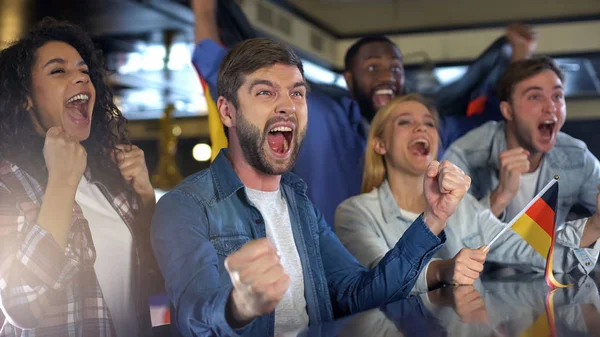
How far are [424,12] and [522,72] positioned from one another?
4502 millimetres

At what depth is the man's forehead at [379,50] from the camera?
9.37 ft

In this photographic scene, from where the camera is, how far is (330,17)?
713 cm

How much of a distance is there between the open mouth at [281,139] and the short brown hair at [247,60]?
0.34 feet

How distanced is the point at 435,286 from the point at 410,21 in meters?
5.41

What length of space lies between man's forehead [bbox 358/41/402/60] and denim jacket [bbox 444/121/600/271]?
44 centimetres

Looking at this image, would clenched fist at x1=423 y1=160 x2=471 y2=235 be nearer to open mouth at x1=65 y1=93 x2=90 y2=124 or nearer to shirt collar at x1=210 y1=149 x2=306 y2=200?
shirt collar at x1=210 y1=149 x2=306 y2=200

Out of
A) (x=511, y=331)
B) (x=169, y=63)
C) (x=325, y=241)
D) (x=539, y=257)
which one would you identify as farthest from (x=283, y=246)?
(x=169, y=63)

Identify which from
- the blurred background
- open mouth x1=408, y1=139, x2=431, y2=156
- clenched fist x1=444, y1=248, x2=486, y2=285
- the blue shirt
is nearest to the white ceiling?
the blurred background

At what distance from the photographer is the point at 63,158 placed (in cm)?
138

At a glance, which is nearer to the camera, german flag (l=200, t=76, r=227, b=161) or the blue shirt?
german flag (l=200, t=76, r=227, b=161)

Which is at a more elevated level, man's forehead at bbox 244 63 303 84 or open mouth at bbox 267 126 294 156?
→ man's forehead at bbox 244 63 303 84

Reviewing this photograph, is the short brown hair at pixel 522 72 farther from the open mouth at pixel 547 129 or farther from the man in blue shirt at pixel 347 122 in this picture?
the man in blue shirt at pixel 347 122

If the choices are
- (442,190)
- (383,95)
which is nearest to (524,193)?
(383,95)

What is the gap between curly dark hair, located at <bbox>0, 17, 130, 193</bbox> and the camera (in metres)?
1.34
